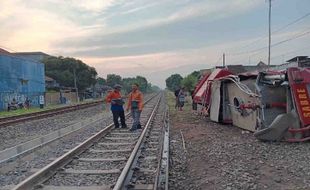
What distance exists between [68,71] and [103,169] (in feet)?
309

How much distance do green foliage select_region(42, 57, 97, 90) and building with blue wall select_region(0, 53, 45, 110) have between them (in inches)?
1174

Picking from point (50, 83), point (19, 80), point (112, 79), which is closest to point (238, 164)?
point (19, 80)

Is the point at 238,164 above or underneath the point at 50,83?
underneath

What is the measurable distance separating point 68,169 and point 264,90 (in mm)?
6803

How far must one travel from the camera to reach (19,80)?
60.1 m

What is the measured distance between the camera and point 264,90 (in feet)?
46.1

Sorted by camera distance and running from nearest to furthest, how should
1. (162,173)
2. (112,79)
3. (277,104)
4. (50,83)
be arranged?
1. (162,173)
2. (277,104)
3. (50,83)
4. (112,79)

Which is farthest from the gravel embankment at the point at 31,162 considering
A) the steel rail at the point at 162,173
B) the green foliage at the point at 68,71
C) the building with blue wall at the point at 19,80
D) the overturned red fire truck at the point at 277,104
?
the green foliage at the point at 68,71

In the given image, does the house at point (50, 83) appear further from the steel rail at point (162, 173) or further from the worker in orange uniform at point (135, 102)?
the steel rail at point (162, 173)

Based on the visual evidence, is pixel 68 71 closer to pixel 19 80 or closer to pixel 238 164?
pixel 19 80

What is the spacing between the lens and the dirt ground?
861cm

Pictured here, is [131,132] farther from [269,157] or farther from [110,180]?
[110,180]

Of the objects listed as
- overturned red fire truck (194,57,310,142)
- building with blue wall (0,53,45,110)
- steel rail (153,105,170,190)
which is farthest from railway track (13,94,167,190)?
building with blue wall (0,53,45,110)

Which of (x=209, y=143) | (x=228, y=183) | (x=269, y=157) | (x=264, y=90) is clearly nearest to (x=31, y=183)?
(x=228, y=183)
